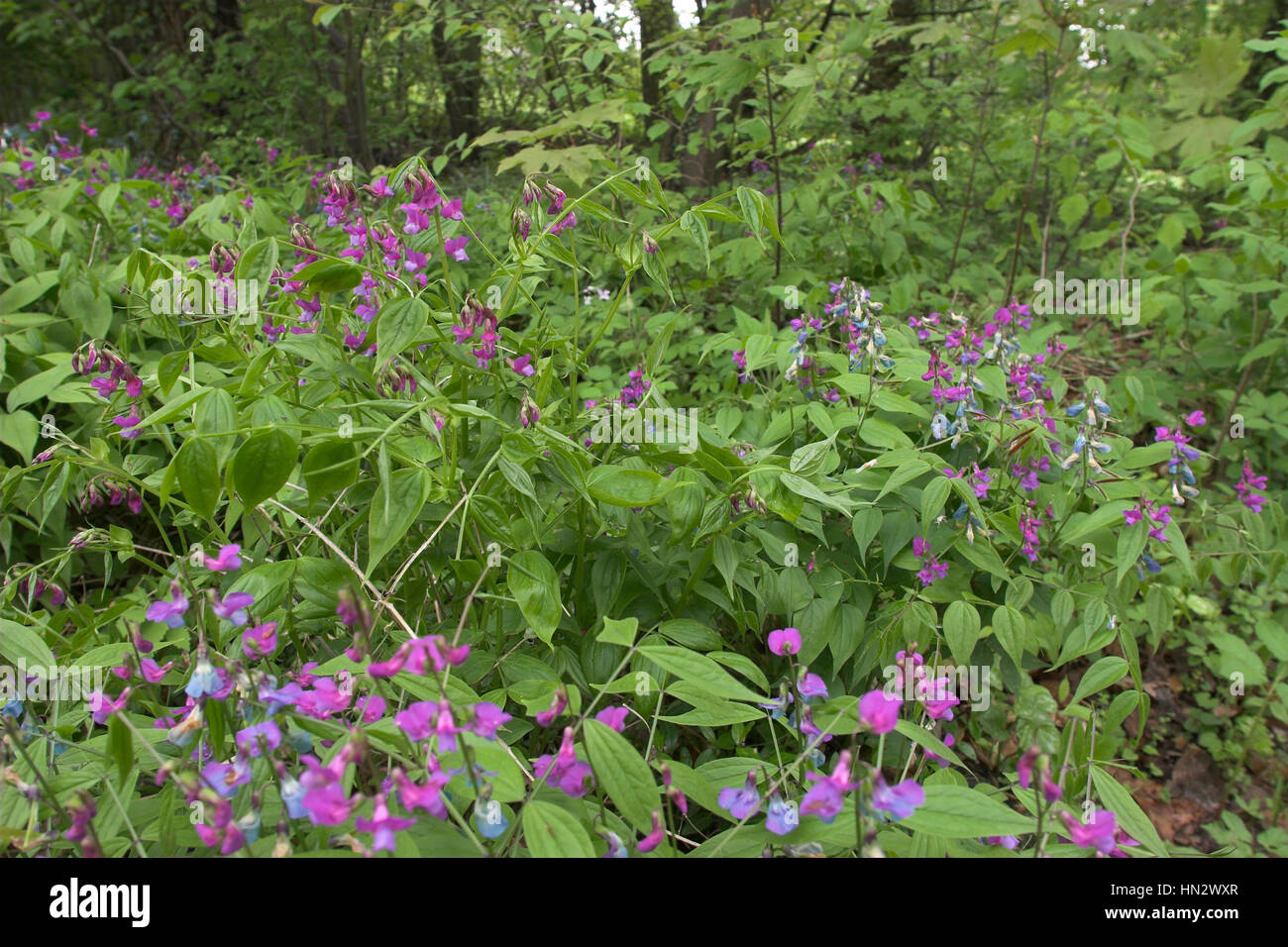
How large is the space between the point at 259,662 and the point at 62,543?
1.46m

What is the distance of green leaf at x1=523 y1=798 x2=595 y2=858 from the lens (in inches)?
31.7

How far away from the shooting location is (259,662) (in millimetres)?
1201

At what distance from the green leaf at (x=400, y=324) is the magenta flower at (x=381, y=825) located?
0.62 m

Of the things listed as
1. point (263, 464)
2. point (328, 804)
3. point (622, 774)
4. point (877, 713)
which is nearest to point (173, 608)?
point (263, 464)

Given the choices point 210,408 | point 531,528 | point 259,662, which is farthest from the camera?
point 531,528

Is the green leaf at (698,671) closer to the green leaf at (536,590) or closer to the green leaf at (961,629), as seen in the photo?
the green leaf at (536,590)

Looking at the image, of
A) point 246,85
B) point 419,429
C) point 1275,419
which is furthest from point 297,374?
point 246,85

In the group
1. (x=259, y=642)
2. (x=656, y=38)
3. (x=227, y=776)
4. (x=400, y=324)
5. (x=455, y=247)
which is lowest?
(x=227, y=776)

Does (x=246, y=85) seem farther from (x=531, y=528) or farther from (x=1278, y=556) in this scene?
(x=1278, y=556)

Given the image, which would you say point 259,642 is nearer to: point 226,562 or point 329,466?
point 226,562

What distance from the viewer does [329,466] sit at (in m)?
0.97

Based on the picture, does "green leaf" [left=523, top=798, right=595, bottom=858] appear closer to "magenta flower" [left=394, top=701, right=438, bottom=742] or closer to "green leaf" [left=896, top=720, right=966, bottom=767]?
"magenta flower" [left=394, top=701, right=438, bottom=742]

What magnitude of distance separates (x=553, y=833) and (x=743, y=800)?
24cm

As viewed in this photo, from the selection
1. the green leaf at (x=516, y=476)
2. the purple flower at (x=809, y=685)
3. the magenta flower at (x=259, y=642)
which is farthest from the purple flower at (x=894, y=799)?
the magenta flower at (x=259, y=642)
